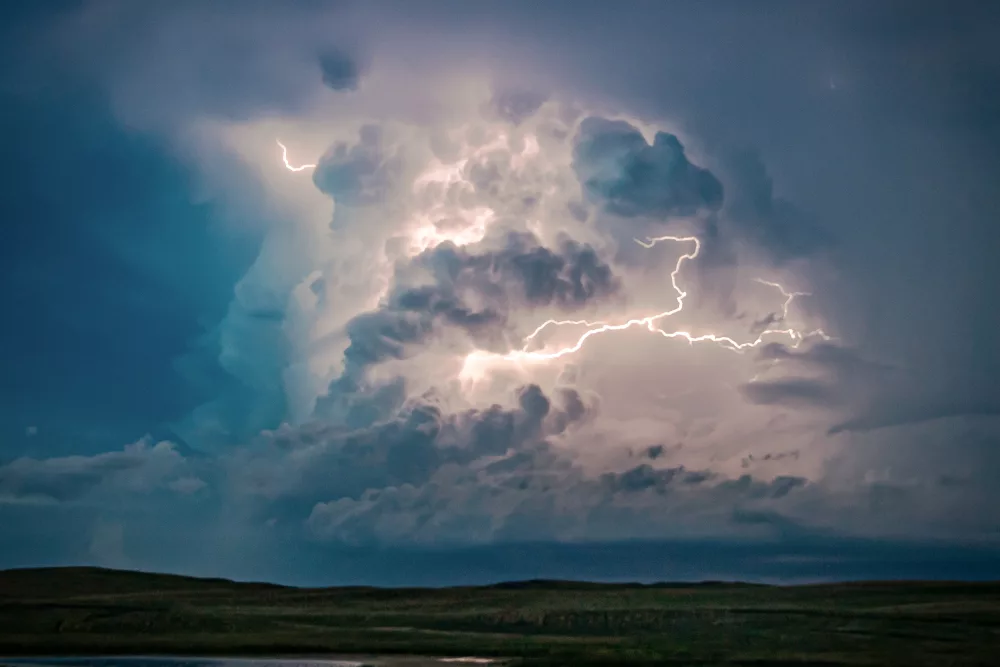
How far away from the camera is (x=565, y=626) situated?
261ft

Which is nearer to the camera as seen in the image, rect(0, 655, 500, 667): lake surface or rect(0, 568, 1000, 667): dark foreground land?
rect(0, 655, 500, 667): lake surface

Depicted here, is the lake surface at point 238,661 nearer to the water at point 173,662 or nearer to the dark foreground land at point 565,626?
the water at point 173,662

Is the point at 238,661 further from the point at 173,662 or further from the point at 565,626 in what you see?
the point at 565,626

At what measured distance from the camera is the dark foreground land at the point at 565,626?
6156 centimetres

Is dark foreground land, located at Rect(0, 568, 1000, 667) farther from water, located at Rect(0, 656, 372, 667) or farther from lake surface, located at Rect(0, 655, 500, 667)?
water, located at Rect(0, 656, 372, 667)

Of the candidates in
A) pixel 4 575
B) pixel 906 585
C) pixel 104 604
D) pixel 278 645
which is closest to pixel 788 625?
pixel 278 645

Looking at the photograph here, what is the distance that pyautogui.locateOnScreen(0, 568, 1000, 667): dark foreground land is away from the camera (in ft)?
202

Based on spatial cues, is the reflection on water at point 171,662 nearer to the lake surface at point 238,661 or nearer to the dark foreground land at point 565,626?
the lake surface at point 238,661

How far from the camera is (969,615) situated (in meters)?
80.2

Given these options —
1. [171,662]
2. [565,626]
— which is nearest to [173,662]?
[171,662]

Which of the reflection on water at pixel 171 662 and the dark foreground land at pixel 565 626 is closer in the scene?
the reflection on water at pixel 171 662

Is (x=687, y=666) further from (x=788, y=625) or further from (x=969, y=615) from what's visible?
(x=969, y=615)

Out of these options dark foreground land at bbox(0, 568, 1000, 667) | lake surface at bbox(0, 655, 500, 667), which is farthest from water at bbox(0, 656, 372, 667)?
dark foreground land at bbox(0, 568, 1000, 667)

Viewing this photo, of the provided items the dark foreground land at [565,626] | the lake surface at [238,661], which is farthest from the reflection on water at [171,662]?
the dark foreground land at [565,626]
